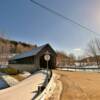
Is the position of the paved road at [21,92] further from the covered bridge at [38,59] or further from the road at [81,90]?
the covered bridge at [38,59]

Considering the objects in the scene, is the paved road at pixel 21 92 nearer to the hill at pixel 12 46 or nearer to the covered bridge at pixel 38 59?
the covered bridge at pixel 38 59

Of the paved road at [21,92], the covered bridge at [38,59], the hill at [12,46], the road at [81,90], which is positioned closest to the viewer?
the road at [81,90]

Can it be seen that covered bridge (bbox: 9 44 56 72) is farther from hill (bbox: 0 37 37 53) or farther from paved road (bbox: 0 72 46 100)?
hill (bbox: 0 37 37 53)

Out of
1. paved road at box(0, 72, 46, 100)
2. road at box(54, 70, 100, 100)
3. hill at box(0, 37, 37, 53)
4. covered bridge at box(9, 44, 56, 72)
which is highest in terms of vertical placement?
hill at box(0, 37, 37, 53)

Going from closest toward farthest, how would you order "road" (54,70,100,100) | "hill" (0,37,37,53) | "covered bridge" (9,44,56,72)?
"road" (54,70,100,100) → "covered bridge" (9,44,56,72) → "hill" (0,37,37,53)

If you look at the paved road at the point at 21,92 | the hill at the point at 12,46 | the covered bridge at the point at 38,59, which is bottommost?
the paved road at the point at 21,92

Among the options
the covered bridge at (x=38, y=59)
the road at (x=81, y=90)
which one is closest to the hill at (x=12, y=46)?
the covered bridge at (x=38, y=59)

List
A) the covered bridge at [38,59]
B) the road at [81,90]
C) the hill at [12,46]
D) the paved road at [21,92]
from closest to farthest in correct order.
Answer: the road at [81,90] < the paved road at [21,92] < the covered bridge at [38,59] < the hill at [12,46]

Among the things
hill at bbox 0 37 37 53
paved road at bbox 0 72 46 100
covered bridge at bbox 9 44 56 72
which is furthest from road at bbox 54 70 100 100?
hill at bbox 0 37 37 53

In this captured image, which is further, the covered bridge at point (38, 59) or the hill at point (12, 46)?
the hill at point (12, 46)

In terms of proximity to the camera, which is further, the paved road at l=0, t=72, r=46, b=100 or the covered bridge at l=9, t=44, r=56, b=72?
the covered bridge at l=9, t=44, r=56, b=72

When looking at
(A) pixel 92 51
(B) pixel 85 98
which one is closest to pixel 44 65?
(A) pixel 92 51

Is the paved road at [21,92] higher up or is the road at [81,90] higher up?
the road at [81,90]

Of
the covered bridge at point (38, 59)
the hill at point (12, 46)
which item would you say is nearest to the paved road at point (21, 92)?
the covered bridge at point (38, 59)
